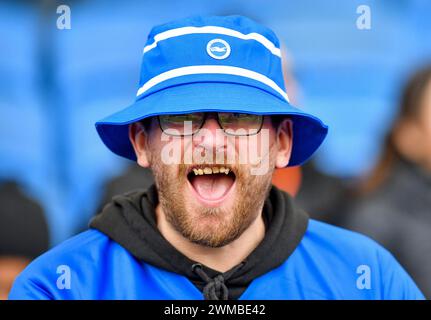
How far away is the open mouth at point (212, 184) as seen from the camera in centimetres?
210

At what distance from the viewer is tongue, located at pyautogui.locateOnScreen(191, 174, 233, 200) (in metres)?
2.11

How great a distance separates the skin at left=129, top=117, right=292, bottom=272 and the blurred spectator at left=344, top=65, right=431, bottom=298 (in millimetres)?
1426

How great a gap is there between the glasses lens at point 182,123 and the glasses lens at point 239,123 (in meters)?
0.07

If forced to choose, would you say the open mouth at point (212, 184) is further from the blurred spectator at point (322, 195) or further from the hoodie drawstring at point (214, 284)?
the blurred spectator at point (322, 195)

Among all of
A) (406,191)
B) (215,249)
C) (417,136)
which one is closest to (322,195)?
(406,191)

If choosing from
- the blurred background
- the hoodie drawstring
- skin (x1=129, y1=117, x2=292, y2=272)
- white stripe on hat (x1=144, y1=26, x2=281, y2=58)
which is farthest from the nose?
the blurred background

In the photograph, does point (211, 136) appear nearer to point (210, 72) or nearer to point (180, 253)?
point (210, 72)

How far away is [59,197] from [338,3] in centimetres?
167

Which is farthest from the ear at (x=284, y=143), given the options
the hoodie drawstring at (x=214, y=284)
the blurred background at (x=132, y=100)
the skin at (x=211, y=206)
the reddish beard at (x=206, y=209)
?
the blurred background at (x=132, y=100)

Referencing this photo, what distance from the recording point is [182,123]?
2047 millimetres

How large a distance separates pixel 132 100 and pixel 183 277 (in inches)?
62.4

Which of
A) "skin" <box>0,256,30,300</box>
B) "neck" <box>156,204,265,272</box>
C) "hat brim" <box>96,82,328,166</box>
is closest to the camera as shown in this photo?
"hat brim" <box>96,82,328,166</box>

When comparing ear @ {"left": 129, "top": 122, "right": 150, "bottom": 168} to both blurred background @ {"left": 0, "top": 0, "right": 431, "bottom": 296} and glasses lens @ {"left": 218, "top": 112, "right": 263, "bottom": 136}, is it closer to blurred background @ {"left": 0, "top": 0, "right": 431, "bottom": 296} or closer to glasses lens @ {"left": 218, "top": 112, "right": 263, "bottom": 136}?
glasses lens @ {"left": 218, "top": 112, "right": 263, "bottom": 136}

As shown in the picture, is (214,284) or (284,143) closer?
(214,284)
